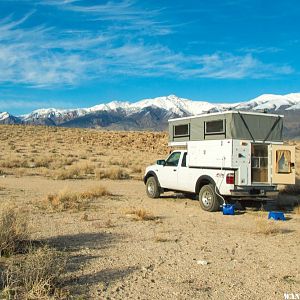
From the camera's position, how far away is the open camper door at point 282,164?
13.7m

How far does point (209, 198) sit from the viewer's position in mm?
13938

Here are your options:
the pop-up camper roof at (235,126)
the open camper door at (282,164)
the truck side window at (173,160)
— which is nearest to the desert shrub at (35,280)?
the pop-up camper roof at (235,126)

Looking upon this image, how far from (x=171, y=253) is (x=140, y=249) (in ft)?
2.10

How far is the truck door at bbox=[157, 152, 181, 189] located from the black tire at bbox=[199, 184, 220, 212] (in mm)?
1635

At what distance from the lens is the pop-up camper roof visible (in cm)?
1347

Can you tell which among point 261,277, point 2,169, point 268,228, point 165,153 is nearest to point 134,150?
point 165,153

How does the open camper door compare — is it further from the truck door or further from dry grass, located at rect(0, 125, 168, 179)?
dry grass, located at rect(0, 125, 168, 179)

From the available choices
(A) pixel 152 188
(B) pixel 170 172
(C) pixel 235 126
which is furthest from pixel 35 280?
(A) pixel 152 188

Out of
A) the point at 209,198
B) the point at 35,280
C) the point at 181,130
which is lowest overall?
the point at 35,280

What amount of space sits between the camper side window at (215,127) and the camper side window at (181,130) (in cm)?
110

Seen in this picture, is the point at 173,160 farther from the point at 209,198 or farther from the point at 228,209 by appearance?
the point at 228,209

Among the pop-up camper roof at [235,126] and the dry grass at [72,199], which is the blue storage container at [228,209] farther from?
the dry grass at [72,199]

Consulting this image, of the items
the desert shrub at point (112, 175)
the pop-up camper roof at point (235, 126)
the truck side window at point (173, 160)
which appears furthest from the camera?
the desert shrub at point (112, 175)

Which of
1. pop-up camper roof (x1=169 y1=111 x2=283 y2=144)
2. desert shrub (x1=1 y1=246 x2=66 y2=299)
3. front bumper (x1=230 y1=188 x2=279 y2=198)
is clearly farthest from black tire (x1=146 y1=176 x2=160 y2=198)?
desert shrub (x1=1 y1=246 x2=66 y2=299)
